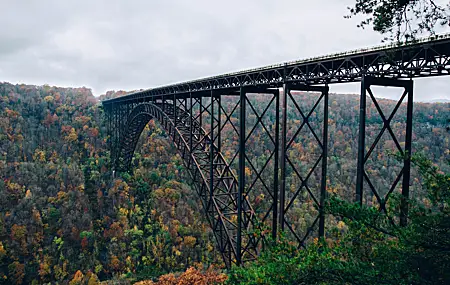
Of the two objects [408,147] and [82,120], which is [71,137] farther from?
[408,147]

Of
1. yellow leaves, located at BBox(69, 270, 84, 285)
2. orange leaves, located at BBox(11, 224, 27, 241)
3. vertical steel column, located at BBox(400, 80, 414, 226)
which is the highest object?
vertical steel column, located at BBox(400, 80, 414, 226)

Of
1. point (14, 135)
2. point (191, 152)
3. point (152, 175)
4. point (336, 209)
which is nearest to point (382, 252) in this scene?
point (336, 209)

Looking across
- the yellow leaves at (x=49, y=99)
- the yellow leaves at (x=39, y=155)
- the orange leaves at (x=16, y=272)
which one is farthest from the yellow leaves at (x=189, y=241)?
the yellow leaves at (x=49, y=99)

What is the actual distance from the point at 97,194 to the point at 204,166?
26272mm

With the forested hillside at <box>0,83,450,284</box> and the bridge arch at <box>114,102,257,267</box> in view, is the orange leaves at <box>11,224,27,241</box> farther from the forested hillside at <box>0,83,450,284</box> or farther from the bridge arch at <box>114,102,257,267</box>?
the bridge arch at <box>114,102,257,267</box>

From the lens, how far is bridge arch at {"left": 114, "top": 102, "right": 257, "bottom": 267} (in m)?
14.9

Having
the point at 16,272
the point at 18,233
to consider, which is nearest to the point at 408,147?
the point at 16,272

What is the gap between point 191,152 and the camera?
1706 cm

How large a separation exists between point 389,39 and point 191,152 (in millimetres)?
12152

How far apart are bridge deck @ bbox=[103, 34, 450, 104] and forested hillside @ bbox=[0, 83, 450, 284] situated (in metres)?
11.7

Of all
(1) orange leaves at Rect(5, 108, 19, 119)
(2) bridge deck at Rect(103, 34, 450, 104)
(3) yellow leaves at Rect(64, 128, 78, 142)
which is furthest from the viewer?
(1) orange leaves at Rect(5, 108, 19, 119)

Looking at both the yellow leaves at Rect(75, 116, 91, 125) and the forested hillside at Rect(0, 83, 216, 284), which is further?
the yellow leaves at Rect(75, 116, 91, 125)

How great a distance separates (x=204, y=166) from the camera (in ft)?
54.3

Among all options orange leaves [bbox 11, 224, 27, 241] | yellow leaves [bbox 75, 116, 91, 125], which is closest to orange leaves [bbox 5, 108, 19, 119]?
yellow leaves [bbox 75, 116, 91, 125]
